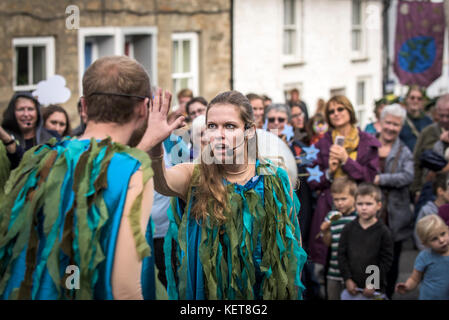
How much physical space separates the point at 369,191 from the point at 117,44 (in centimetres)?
803

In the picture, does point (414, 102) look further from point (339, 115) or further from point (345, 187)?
point (345, 187)

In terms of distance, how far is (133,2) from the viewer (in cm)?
1369

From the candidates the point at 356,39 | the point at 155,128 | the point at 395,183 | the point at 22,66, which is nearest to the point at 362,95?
the point at 356,39

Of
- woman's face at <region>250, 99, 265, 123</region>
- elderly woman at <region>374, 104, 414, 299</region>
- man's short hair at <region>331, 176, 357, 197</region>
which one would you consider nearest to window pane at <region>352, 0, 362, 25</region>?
woman's face at <region>250, 99, 265, 123</region>

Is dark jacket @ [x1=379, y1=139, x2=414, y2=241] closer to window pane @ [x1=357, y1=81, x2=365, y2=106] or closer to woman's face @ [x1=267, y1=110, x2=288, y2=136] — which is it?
woman's face @ [x1=267, y1=110, x2=288, y2=136]

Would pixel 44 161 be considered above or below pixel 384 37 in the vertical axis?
below

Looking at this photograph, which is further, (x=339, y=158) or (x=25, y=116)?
(x=339, y=158)

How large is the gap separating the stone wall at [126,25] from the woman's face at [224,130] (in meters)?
8.38

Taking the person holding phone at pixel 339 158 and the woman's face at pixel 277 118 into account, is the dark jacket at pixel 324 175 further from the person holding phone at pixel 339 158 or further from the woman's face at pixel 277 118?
the woman's face at pixel 277 118

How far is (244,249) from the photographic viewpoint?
3.85m

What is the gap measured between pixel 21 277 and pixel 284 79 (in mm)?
14726

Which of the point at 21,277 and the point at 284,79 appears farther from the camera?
the point at 284,79
